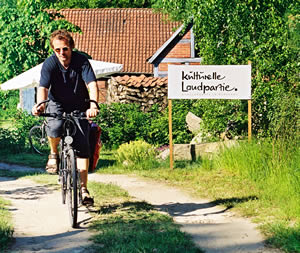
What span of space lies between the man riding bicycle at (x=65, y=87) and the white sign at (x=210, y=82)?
4598 millimetres

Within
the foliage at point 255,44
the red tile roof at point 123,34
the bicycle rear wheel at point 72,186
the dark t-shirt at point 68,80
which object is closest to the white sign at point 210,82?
the foliage at point 255,44

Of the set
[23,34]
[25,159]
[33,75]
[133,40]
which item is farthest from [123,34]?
[25,159]

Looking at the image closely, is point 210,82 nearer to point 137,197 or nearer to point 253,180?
point 253,180

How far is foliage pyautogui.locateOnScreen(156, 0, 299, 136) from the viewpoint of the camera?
A: 464 inches

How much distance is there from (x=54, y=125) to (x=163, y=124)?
8.53m

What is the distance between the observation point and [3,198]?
783 centimetres

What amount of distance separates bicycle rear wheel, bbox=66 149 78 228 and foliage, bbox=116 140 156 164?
5.18 metres

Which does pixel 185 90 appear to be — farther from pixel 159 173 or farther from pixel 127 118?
pixel 127 118

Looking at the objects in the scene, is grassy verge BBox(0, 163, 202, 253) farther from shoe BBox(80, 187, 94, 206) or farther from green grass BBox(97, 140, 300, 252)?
green grass BBox(97, 140, 300, 252)

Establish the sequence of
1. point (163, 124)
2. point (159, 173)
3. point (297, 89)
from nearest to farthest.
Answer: point (159, 173) < point (297, 89) < point (163, 124)

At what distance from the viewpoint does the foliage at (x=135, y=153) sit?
1130 cm

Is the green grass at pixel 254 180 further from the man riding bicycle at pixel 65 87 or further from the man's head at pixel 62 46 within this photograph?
the man's head at pixel 62 46

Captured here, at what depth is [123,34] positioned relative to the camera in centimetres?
2978

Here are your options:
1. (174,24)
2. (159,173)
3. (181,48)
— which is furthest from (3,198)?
(174,24)
